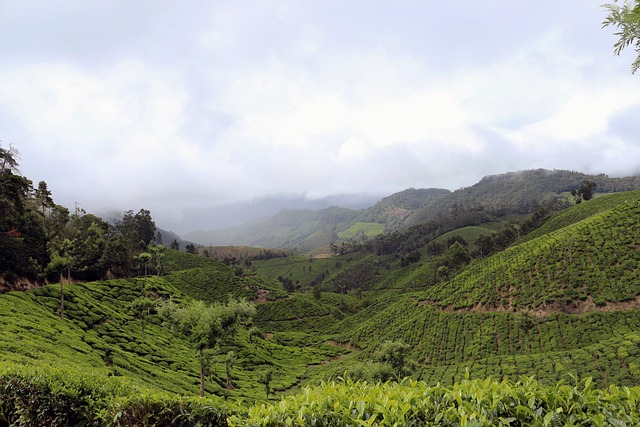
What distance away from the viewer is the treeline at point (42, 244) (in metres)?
39.6

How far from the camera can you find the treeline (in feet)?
130

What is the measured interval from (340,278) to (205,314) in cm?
15238

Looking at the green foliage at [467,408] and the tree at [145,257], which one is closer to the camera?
the green foliage at [467,408]

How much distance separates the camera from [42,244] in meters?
50.0

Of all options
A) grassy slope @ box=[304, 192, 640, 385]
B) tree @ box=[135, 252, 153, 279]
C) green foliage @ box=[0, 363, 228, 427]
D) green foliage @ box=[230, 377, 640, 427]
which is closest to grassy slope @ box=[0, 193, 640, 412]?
grassy slope @ box=[304, 192, 640, 385]

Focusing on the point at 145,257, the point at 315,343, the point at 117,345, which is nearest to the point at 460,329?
the point at 315,343

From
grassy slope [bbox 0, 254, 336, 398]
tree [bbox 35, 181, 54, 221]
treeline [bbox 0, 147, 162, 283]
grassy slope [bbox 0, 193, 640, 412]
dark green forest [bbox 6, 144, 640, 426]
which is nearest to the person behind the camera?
dark green forest [bbox 6, 144, 640, 426]

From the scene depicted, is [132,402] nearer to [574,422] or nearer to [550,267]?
[574,422]

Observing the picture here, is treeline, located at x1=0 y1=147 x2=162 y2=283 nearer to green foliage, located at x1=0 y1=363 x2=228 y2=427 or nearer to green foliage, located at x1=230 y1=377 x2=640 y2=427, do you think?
green foliage, located at x1=0 y1=363 x2=228 y2=427

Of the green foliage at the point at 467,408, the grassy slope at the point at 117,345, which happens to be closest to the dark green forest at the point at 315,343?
the green foliage at the point at 467,408

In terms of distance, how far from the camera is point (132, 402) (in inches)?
240

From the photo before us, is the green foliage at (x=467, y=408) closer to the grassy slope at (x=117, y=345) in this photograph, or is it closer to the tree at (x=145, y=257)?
the grassy slope at (x=117, y=345)

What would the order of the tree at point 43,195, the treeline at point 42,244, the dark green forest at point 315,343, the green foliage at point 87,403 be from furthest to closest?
the tree at point 43,195 → the treeline at point 42,244 → the green foliage at point 87,403 → the dark green forest at point 315,343

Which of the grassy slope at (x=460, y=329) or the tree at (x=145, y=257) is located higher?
the tree at (x=145, y=257)
